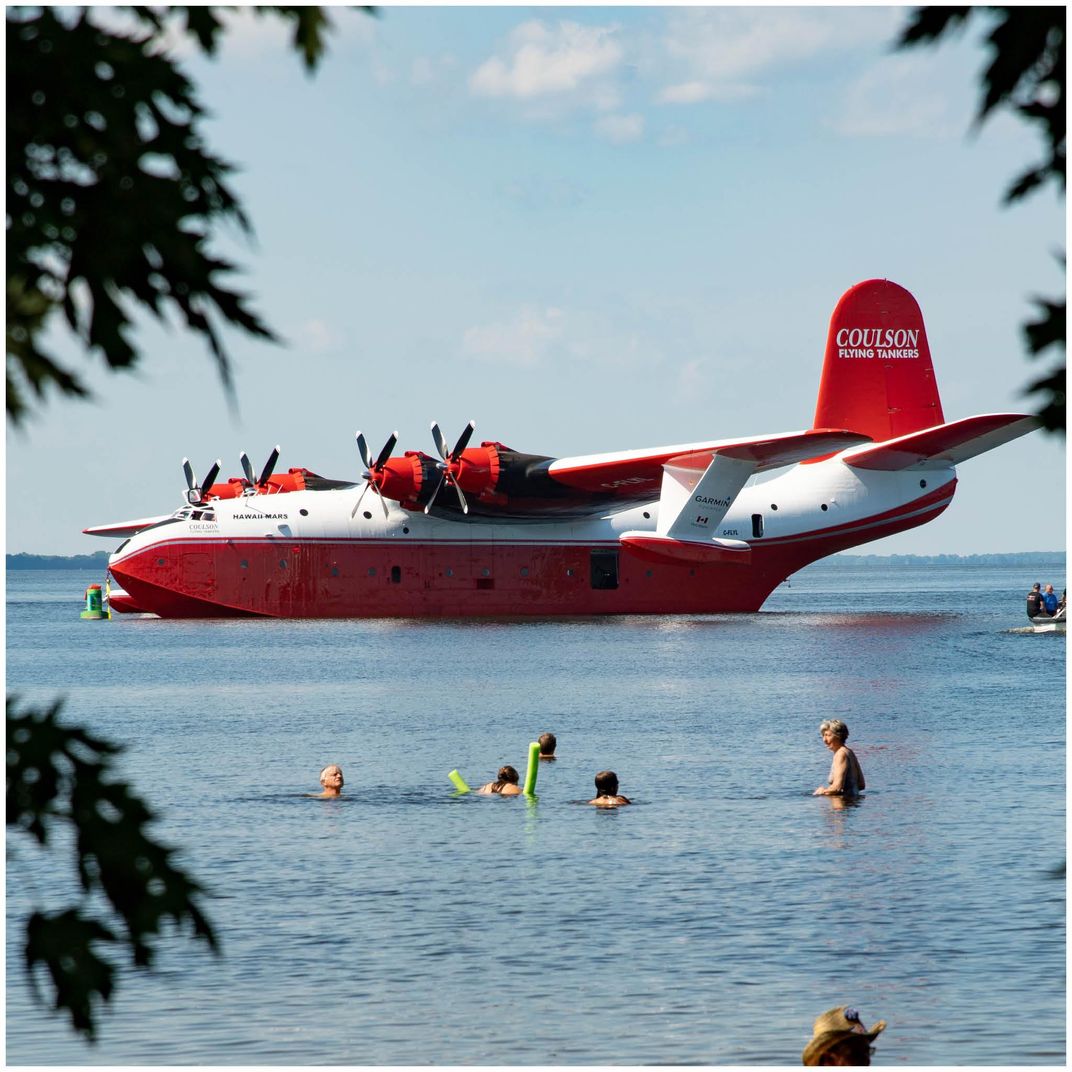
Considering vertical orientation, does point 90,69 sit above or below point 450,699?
above

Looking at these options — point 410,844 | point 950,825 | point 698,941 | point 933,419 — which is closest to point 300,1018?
point 698,941

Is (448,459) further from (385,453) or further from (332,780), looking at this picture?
(332,780)

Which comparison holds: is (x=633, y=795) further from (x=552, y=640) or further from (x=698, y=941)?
(x=552, y=640)

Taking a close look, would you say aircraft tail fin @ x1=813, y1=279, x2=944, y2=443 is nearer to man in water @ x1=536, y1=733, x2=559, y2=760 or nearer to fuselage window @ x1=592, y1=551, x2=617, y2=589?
fuselage window @ x1=592, y1=551, x2=617, y2=589

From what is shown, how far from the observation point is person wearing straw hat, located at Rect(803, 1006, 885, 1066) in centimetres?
1082

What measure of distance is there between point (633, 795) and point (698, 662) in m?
25.9

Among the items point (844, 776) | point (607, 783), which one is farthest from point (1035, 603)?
point (607, 783)

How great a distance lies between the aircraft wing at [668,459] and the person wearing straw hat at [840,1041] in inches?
1892

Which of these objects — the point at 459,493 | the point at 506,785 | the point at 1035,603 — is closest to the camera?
the point at 506,785

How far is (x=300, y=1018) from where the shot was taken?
12.4 m

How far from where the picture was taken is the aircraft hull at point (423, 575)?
62.5 m

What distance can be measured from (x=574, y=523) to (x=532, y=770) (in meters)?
43.1

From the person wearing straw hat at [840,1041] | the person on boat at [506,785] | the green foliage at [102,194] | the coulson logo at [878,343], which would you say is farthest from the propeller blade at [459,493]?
the green foliage at [102,194]

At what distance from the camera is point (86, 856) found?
4410 mm
